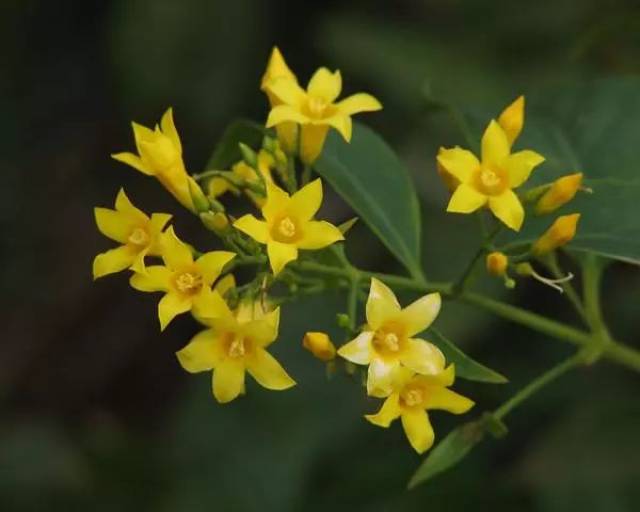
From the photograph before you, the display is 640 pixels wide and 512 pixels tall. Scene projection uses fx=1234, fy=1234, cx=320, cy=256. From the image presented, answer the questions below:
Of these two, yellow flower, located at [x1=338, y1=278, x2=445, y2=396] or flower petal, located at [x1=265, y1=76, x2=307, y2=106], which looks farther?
flower petal, located at [x1=265, y1=76, x2=307, y2=106]

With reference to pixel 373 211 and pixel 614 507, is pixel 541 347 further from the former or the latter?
pixel 373 211

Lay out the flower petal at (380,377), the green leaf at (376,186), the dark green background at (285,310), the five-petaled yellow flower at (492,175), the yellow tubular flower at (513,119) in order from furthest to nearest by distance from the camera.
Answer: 1. the dark green background at (285,310)
2. the green leaf at (376,186)
3. the yellow tubular flower at (513,119)
4. the five-petaled yellow flower at (492,175)
5. the flower petal at (380,377)

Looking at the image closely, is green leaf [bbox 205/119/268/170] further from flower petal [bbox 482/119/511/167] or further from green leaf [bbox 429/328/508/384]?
green leaf [bbox 429/328/508/384]

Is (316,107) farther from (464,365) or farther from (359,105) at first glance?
(464,365)

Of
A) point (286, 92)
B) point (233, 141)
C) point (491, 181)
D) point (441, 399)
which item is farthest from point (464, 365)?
point (233, 141)

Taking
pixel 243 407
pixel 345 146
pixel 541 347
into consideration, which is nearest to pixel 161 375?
pixel 243 407

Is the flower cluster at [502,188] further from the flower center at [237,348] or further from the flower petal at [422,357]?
the flower center at [237,348]

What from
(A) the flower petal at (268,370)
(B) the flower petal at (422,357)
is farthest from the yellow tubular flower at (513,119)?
(A) the flower petal at (268,370)

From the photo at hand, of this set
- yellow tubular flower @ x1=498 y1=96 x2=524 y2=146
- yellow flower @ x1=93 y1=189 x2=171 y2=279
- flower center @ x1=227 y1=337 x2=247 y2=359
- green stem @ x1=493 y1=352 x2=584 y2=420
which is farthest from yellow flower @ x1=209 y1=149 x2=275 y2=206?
green stem @ x1=493 y1=352 x2=584 y2=420
